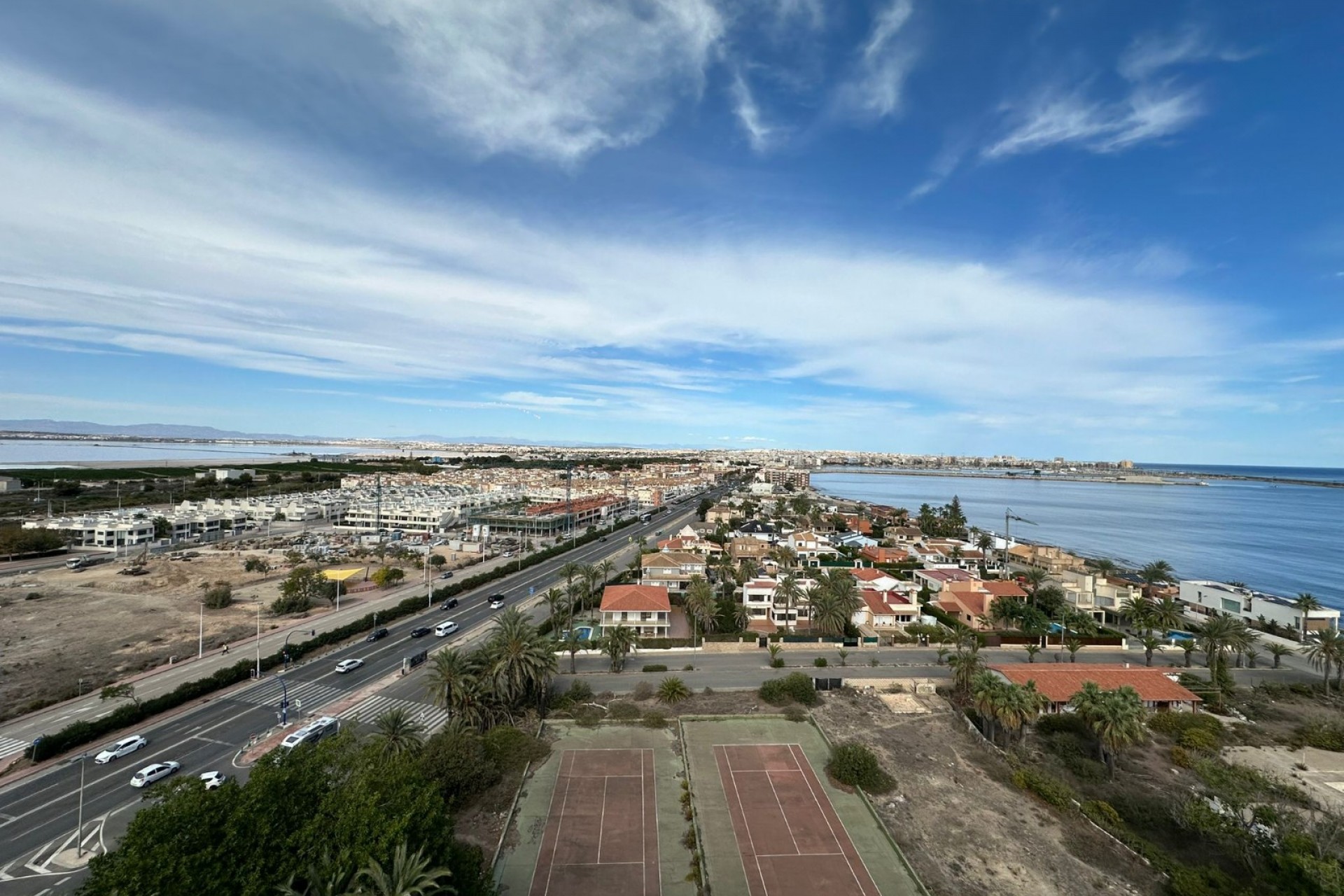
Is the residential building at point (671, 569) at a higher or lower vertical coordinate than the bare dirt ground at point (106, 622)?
higher

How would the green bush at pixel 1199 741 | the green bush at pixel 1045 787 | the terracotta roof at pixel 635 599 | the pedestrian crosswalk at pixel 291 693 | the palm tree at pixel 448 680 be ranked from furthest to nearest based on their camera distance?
the terracotta roof at pixel 635 599 < the pedestrian crosswalk at pixel 291 693 < the green bush at pixel 1199 741 < the palm tree at pixel 448 680 < the green bush at pixel 1045 787

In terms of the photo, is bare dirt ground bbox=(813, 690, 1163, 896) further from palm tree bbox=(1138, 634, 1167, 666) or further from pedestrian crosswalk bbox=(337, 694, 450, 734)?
pedestrian crosswalk bbox=(337, 694, 450, 734)

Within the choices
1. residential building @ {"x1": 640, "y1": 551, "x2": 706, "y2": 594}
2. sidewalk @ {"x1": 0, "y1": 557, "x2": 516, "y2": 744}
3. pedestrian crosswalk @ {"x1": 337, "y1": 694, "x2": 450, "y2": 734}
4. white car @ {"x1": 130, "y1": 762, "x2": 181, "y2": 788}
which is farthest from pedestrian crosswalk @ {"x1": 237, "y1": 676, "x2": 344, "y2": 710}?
residential building @ {"x1": 640, "y1": 551, "x2": 706, "y2": 594}

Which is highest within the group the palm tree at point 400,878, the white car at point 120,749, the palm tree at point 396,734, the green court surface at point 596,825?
the palm tree at point 400,878

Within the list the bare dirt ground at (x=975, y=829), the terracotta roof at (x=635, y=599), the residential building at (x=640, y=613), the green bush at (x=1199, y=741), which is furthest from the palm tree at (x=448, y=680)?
the green bush at (x=1199, y=741)

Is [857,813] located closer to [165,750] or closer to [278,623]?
[165,750]

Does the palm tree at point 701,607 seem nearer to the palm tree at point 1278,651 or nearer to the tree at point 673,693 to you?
the tree at point 673,693

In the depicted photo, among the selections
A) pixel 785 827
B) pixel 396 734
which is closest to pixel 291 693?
pixel 396 734

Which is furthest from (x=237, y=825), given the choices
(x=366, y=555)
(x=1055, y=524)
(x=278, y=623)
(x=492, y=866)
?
(x=1055, y=524)
